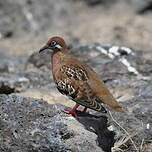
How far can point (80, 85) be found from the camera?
858 cm

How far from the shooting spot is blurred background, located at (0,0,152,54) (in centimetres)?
1730

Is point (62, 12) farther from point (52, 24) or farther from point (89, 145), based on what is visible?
point (89, 145)

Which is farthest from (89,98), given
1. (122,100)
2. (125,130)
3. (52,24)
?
(52,24)

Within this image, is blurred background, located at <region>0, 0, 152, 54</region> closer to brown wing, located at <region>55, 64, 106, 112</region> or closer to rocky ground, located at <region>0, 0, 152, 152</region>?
rocky ground, located at <region>0, 0, 152, 152</region>

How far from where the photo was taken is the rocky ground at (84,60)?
307 inches

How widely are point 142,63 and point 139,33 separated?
544cm

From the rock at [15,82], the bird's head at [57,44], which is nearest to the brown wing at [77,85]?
the bird's head at [57,44]

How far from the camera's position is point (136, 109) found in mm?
9102

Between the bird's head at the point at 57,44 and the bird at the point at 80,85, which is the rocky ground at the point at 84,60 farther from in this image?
the bird's head at the point at 57,44

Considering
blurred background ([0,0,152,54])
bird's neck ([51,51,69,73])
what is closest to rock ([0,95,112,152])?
bird's neck ([51,51,69,73])

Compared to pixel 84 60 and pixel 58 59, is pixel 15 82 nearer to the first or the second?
pixel 84 60

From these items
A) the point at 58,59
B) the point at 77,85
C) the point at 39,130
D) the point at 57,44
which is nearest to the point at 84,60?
the point at 57,44

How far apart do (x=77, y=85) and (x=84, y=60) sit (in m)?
4.44

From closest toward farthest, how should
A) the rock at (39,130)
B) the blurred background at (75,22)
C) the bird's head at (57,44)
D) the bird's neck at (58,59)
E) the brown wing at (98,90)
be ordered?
the rock at (39,130) → the brown wing at (98,90) → the bird's neck at (58,59) → the bird's head at (57,44) → the blurred background at (75,22)
